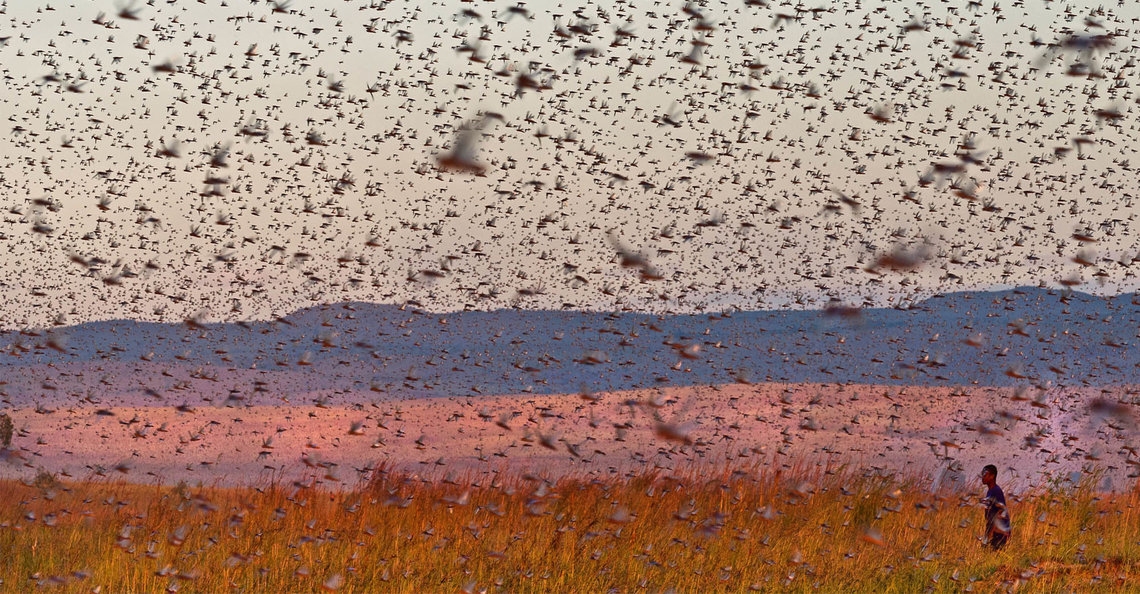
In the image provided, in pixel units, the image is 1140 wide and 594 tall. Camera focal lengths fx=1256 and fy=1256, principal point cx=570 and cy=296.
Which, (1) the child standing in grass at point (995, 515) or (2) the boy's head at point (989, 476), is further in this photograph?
(2) the boy's head at point (989, 476)

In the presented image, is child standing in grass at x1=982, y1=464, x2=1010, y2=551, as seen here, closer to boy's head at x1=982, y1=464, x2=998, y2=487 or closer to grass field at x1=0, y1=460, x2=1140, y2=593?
boy's head at x1=982, y1=464, x2=998, y2=487

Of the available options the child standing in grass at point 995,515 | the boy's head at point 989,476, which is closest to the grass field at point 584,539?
the child standing in grass at point 995,515

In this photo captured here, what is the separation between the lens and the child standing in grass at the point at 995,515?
13938 millimetres

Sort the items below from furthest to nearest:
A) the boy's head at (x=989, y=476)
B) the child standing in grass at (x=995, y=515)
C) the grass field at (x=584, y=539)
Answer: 1. the boy's head at (x=989, y=476)
2. the child standing in grass at (x=995, y=515)
3. the grass field at (x=584, y=539)

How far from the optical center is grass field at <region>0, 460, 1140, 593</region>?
471 inches

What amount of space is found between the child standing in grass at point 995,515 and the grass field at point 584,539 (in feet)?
0.77

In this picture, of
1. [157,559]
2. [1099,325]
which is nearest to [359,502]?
[157,559]

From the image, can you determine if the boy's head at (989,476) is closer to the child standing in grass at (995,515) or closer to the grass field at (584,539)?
the child standing in grass at (995,515)

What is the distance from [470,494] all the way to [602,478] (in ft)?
5.99

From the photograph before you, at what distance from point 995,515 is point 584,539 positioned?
4.68 metres

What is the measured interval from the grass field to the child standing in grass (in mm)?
236

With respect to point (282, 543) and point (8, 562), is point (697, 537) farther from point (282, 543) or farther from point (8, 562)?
point (8, 562)

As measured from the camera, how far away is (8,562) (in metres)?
13.1

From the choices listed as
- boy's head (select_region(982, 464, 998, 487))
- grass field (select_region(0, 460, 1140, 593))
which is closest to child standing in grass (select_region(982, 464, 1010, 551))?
boy's head (select_region(982, 464, 998, 487))
